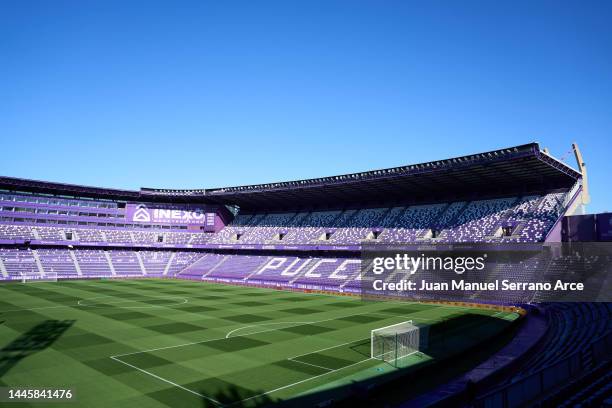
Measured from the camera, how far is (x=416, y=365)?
19.9 m

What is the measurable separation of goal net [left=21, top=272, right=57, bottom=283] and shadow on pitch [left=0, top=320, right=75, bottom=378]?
34.7 m

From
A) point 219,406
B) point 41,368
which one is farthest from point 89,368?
point 219,406

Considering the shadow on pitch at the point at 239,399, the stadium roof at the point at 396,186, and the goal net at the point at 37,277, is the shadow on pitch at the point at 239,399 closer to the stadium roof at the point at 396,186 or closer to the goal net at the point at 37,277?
the stadium roof at the point at 396,186

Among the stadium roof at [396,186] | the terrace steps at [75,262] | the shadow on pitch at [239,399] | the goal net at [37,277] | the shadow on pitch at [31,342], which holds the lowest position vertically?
the shadow on pitch at [239,399]

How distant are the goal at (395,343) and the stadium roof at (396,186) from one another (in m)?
25.1

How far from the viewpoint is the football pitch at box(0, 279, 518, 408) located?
16234 millimetres

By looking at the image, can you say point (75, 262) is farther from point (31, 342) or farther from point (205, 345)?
point (205, 345)

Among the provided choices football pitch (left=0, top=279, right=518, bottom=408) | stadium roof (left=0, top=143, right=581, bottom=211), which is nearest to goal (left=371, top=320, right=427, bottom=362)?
football pitch (left=0, top=279, right=518, bottom=408)

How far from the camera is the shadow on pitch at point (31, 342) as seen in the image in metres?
18.8

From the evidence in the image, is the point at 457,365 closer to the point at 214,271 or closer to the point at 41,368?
the point at 41,368

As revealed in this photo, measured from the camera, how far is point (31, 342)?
2242cm

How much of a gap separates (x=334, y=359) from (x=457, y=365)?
611 cm

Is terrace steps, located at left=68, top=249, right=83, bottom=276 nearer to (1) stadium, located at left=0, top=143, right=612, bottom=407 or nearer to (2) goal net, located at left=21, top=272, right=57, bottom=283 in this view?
(1) stadium, located at left=0, top=143, right=612, bottom=407

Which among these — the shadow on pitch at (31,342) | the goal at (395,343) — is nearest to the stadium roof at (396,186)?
the goal at (395,343)
